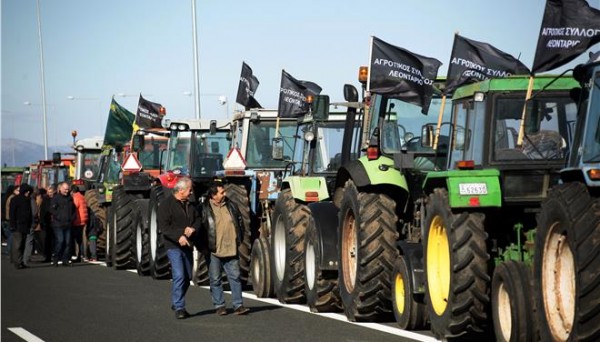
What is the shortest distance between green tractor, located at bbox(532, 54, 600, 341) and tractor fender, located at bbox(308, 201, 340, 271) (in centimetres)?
664

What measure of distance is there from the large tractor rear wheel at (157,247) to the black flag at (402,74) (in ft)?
28.6

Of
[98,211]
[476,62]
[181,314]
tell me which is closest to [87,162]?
[98,211]

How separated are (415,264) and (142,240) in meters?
13.2

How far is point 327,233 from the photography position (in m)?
18.7

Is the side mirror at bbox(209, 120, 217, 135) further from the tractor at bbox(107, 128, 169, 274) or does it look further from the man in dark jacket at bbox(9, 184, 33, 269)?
the man in dark jacket at bbox(9, 184, 33, 269)

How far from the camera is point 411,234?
1681 cm

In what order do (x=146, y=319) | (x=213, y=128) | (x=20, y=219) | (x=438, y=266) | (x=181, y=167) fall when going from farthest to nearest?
(x=20, y=219) → (x=181, y=167) → (x=213, y=128) → (x=146, y=319) → (x=438, y=266)

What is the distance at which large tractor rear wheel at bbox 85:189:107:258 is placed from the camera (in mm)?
36250

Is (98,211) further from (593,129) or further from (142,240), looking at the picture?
(593,129)

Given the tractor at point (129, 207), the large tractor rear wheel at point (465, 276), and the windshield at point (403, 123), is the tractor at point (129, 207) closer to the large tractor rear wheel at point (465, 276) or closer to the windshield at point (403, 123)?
the windshield at point (403, 123)

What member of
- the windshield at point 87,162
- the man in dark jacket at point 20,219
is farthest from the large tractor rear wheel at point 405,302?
the windshield at point 87,162

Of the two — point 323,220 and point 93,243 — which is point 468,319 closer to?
point 323,220

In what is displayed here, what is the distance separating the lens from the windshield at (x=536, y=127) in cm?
1405

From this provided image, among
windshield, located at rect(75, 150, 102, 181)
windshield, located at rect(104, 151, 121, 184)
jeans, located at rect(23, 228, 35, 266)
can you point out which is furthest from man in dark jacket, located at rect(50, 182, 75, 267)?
windshield, located at rect(75, 150, 102, 181)
